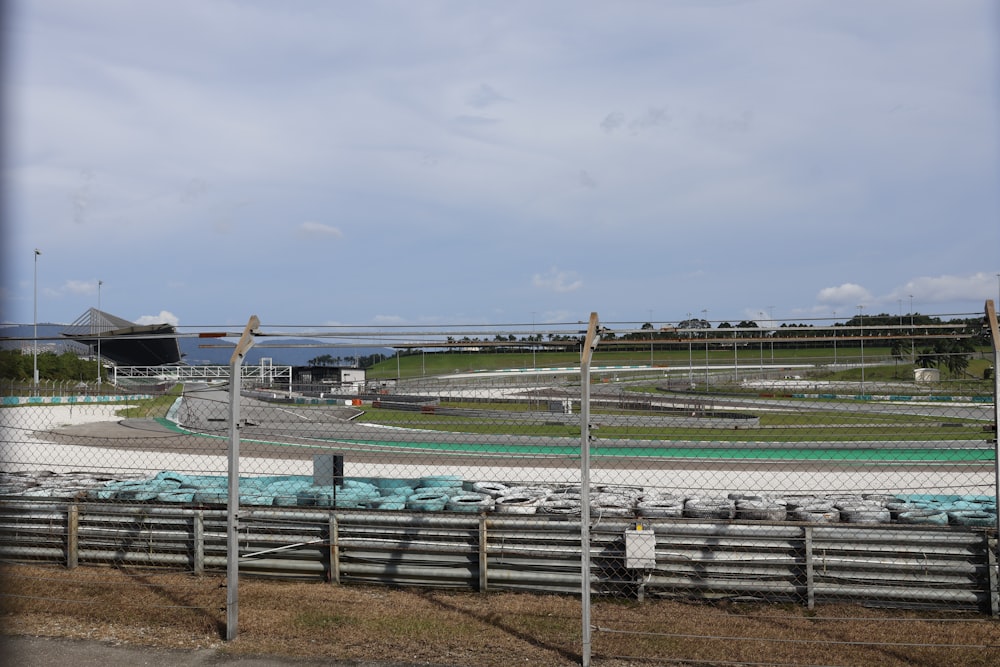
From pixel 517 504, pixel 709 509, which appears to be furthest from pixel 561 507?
pixel 709 509

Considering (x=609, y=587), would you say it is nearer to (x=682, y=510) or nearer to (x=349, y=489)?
(x=682, y=510)

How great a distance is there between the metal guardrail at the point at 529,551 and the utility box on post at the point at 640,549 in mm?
127

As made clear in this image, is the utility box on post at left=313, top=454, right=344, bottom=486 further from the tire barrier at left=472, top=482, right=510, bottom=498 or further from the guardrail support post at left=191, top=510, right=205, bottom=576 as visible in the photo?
the tire barrier at left=472, top=482, right=510, bottom=498

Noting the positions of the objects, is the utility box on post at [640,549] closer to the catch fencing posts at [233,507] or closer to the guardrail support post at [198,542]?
the catch fencing posts at [233,507]

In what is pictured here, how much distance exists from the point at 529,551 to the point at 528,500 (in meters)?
2.06

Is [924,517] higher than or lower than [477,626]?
higher

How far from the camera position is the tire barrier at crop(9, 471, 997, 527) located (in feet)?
26.5

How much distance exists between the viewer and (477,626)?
21.0 feet

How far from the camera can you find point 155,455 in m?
20.8

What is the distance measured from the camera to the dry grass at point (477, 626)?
576 cm

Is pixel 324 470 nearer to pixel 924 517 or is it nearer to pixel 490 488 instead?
pixel 490 488

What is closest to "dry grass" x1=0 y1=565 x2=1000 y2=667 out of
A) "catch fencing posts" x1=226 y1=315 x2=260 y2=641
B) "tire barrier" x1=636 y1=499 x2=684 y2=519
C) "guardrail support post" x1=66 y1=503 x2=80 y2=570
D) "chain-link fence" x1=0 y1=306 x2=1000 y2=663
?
"chain-link fence" x1=0 y1=306 x2=1000 y2=663

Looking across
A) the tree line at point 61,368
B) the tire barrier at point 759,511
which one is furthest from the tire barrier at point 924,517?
the tree line at point 61,368

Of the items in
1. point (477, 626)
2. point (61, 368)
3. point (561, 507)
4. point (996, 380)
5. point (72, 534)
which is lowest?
point (477, 626)
